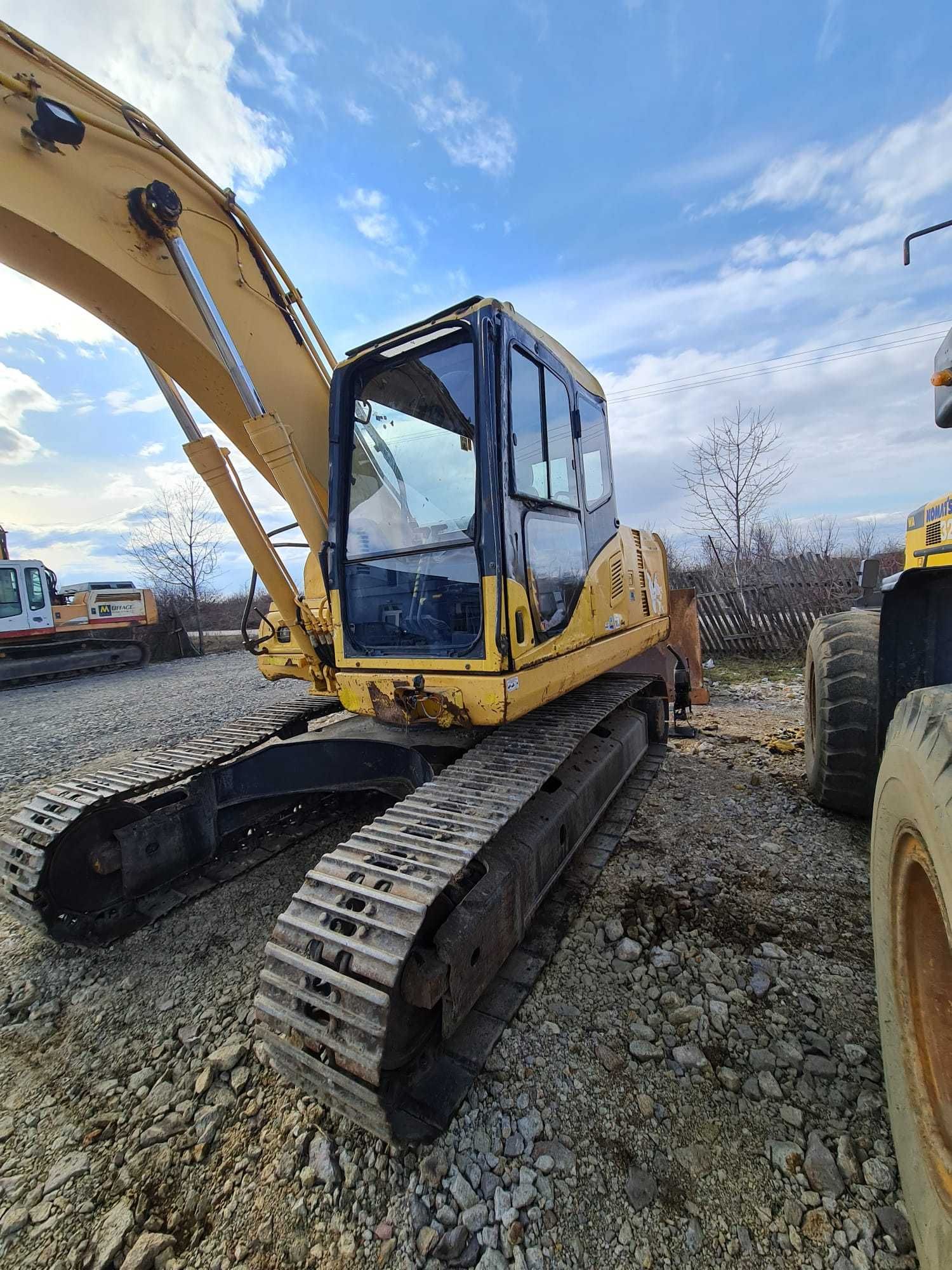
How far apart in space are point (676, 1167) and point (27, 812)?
3.23 metres

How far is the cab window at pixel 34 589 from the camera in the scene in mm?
14470

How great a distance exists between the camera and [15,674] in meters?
13.8

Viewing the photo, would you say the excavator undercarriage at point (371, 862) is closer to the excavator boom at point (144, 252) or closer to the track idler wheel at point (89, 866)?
the track idler wheel at point (89, 866)

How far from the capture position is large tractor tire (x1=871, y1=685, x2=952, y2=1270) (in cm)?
123

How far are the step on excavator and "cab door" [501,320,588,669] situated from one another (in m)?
15.4

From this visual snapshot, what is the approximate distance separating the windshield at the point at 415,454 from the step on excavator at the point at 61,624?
14793 millimetres

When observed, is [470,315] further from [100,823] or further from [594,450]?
[100,823]

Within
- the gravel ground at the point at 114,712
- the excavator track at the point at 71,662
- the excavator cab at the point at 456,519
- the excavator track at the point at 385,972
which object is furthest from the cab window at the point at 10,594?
the excavator track at the point at 385,972

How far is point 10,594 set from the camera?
558 inches

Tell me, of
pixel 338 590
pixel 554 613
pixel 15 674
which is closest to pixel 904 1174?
pixel 554 613

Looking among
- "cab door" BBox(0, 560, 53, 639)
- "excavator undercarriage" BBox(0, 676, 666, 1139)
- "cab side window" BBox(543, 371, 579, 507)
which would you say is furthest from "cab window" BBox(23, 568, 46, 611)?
"cab side window" BBox(543, 371, 579, 507)

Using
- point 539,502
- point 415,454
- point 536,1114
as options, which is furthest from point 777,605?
point 536,1114

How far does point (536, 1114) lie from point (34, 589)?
17188mm

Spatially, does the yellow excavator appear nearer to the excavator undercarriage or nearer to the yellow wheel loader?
the excavator undercarriage
